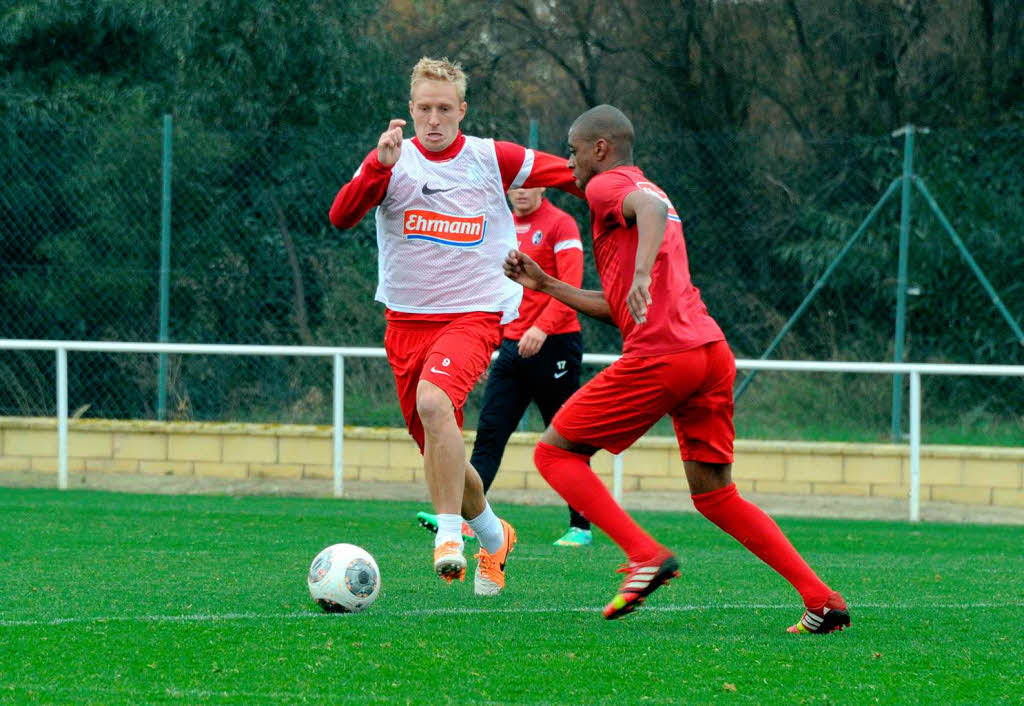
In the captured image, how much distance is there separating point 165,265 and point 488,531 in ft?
22.3

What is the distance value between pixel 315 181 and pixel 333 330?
4.26 ft

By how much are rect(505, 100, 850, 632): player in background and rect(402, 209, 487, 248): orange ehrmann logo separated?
3.09 ft

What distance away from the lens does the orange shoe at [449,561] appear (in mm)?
5609

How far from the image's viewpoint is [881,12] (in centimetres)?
1667

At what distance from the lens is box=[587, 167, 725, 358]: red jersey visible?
5.17 meters

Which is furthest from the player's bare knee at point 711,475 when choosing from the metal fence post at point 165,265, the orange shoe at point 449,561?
the metal fence post at point 165,265

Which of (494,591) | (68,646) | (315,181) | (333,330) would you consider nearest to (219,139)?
(315,181)

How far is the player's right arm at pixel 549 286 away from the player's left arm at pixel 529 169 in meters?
1.09

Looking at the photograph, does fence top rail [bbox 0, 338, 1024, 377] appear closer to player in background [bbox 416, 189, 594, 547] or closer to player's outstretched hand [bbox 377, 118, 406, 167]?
player in background [bbox 416, 189, 594, 547]

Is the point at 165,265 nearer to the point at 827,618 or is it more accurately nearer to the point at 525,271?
the point at 525,271

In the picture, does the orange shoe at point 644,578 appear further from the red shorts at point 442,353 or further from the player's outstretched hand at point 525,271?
the red shorts at point 442,353

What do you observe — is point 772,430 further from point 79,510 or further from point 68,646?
point 68,646

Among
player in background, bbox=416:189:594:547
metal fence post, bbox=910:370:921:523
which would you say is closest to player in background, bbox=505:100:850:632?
player in background, bbox=416:189:594:547

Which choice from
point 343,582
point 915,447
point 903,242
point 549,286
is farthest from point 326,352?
point 549,286
